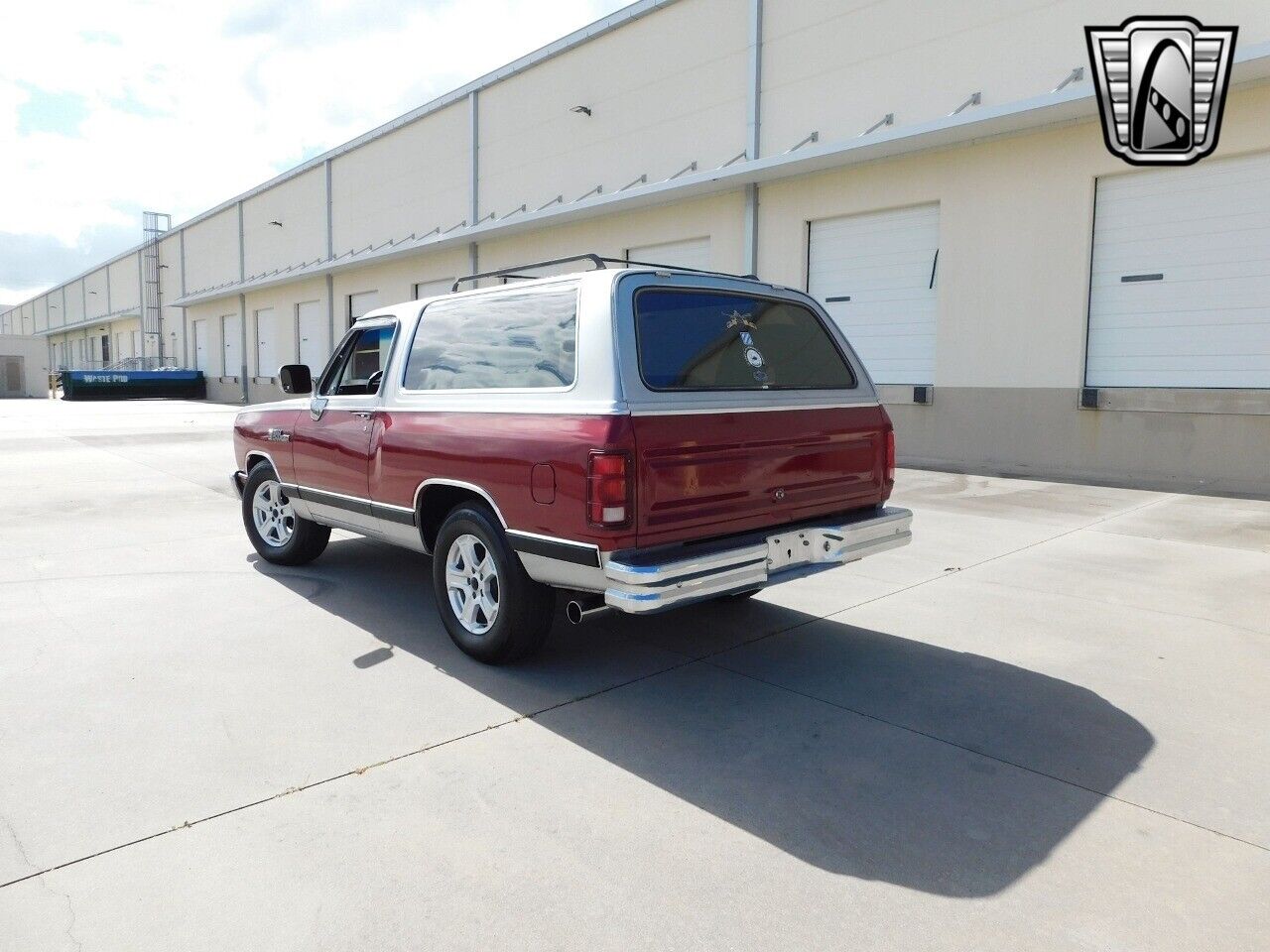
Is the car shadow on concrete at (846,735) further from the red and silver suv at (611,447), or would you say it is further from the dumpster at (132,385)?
the dumpster at (132,385)

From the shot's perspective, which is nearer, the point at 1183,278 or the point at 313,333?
the point at 1183,278

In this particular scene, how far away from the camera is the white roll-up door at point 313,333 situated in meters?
31.4

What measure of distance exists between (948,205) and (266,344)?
3009 centimetres

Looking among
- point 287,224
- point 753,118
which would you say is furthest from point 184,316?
point 753,118

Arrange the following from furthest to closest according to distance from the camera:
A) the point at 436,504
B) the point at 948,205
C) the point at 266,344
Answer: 1. the point at 266,344
2. the point at 948,205
3. the point at 436,504

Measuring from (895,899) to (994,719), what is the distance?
155cm

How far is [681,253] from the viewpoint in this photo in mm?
17844

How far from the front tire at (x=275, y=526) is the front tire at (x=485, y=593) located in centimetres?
227

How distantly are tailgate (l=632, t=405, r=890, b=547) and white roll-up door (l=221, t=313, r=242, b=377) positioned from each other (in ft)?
126

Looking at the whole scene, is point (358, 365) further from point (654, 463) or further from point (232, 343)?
point (232, 343)

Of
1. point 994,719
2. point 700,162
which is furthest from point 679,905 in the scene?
point 700,162

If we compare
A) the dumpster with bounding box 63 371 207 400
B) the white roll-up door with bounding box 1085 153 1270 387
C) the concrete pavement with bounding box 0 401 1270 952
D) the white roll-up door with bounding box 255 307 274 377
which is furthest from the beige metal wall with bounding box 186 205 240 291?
the concrete pavement with bounding box 0 401 1270 952

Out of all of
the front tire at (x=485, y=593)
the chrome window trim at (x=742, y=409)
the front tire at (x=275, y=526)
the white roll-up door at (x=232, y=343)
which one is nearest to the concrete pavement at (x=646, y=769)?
the front tire at (x=485, y=593)

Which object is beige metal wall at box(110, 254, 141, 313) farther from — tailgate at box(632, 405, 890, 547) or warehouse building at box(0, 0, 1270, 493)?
tailgate at box(632, 405, 890, 547)
